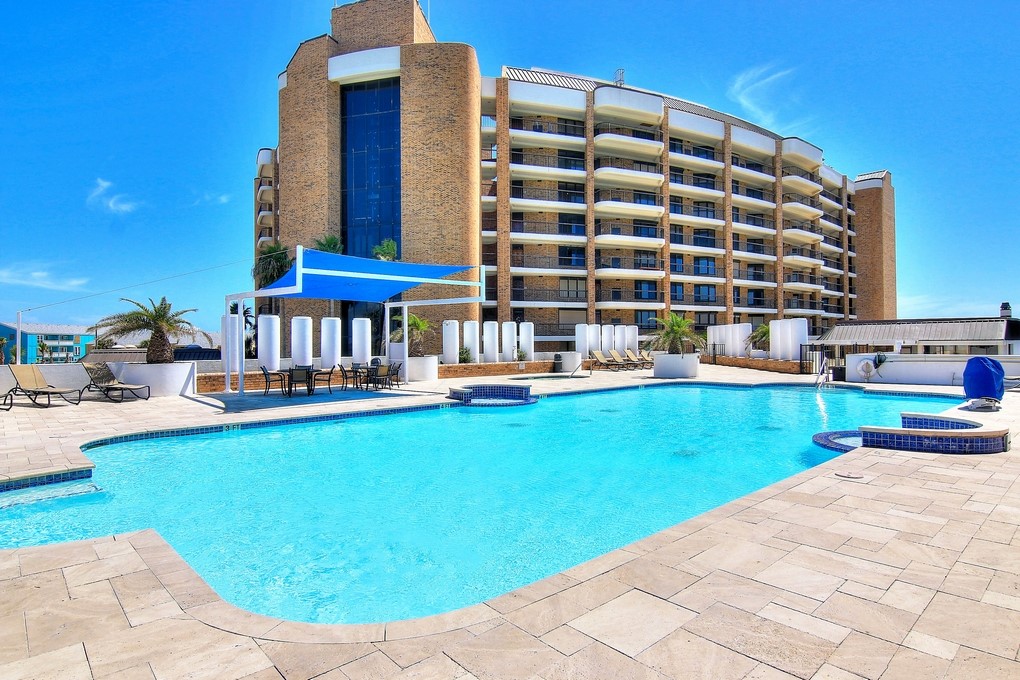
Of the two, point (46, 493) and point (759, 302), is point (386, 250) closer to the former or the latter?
point (46, 493)

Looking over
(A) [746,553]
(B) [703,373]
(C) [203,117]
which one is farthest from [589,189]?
(A) [746,553]

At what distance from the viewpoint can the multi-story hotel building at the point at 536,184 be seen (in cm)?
2709

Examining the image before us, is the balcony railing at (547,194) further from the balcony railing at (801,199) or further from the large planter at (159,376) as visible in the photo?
the large planter at (159,376)

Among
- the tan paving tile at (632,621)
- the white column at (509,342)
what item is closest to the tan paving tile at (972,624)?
the tan paving tile at (632,621)

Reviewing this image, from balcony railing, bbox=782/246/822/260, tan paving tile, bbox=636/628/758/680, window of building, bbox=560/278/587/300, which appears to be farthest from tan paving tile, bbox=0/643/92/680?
balcony railing, bbox=782/246/822/260

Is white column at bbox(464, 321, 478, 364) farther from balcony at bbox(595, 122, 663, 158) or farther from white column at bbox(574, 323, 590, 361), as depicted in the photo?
balcony at bbox(595, 122, 663, 158)

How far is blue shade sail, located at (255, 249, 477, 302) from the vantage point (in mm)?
11406

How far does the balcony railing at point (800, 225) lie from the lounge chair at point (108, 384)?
4230 centimetres

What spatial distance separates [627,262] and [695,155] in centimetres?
959

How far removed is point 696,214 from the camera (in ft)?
117

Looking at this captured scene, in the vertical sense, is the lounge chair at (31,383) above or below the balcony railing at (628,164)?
below

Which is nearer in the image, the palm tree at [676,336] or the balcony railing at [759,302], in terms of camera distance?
the palm tree at [676,336]

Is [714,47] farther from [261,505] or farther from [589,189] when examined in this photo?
[589,189]

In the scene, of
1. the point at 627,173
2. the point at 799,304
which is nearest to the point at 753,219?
the point at 799,304
